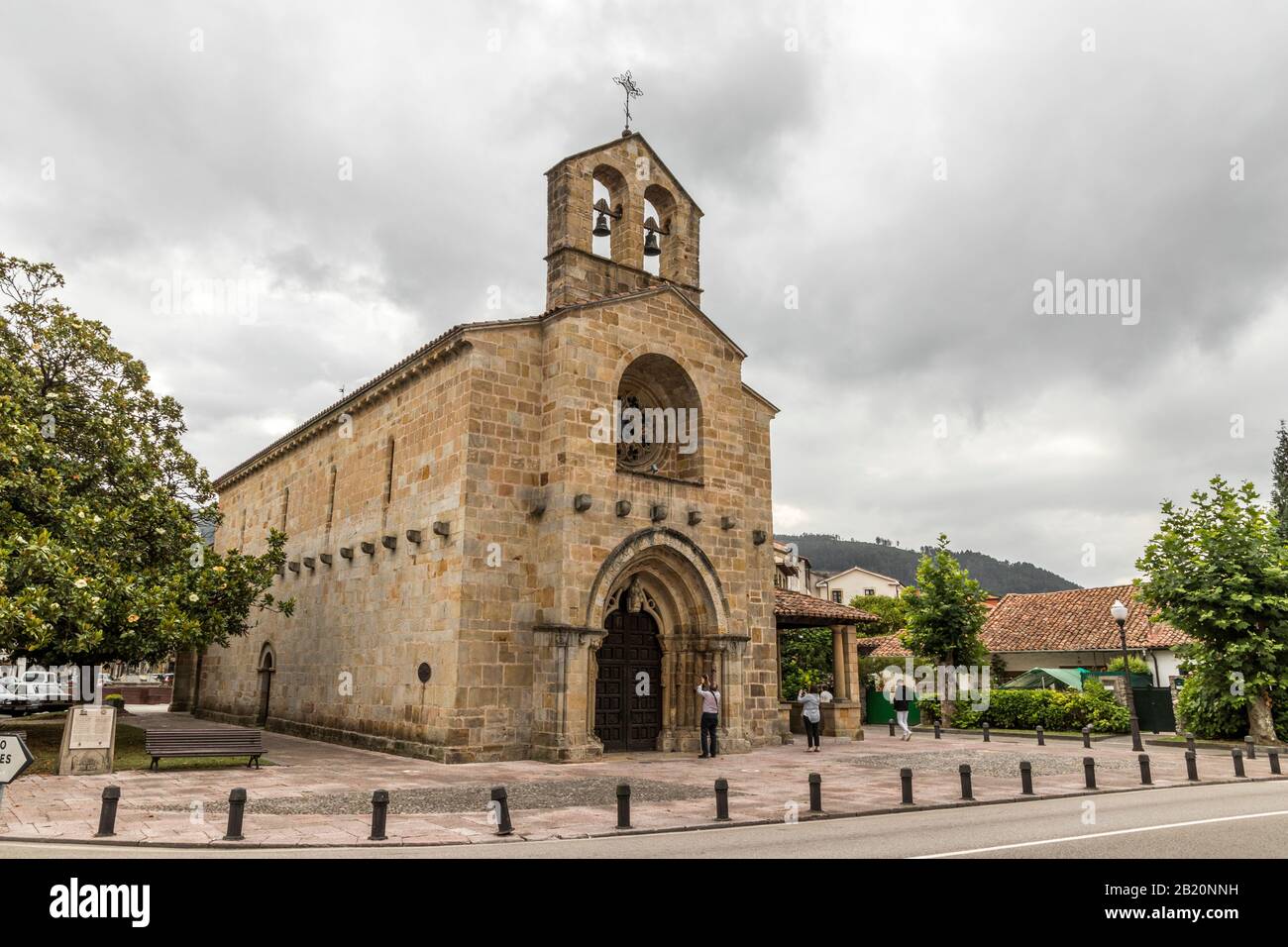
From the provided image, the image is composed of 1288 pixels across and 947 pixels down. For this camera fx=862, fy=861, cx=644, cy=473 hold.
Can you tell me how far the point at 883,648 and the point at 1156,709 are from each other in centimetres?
1757

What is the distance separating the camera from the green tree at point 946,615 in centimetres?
3369

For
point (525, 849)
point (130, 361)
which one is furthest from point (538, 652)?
point (130, 361)

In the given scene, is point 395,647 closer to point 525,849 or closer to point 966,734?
point 525,849

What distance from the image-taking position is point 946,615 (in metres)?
33.9

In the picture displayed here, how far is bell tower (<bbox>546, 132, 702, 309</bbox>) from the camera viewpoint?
21.4m

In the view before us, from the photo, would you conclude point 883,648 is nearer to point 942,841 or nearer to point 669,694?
point 669,694

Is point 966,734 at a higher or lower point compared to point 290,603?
lower

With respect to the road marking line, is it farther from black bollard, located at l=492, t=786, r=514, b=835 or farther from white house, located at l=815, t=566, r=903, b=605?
white house, located at l=815, t=566, r=903, b=605

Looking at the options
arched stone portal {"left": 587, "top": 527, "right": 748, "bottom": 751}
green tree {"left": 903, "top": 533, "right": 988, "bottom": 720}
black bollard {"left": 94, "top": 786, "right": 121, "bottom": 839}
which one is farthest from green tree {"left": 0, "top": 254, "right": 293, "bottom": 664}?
green tree {"left": 903, "top": 533, "right": 988, "bottom": 720}

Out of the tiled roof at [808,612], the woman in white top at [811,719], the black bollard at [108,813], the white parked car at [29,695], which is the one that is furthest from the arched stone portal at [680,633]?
the white parked car at [29,695]

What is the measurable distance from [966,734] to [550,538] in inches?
741

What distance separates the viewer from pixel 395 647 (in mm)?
19953

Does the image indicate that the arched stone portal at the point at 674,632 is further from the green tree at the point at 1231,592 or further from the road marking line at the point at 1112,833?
the green tree at the point at 1231,592

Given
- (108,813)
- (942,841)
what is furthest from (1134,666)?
(108,813)
